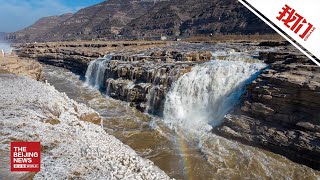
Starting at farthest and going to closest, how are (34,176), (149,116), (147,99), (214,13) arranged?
1. (214,13)
2. (147,99)
3. (149,116)
4. (34,176)

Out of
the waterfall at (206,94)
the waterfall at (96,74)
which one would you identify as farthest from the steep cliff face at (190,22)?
the waterfall at (206,94)

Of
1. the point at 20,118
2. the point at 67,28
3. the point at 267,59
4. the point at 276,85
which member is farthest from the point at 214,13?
the point at 67,28

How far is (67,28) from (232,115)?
199 meters

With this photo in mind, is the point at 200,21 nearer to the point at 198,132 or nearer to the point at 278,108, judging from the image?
the point at 198,132

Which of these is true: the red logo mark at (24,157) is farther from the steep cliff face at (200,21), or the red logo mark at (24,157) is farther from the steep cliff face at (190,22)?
the steep cliff face at (190,22)

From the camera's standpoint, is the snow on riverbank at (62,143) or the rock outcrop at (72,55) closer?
the snow on riverbank at (62,143)

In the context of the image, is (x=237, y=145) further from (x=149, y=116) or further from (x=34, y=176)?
(x=34, y=176)

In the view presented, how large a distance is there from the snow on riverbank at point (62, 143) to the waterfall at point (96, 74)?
59.7 feet

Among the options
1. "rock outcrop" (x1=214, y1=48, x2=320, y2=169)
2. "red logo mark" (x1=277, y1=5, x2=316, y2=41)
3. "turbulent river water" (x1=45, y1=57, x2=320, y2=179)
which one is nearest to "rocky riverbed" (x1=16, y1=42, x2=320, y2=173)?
"rock outcrop" (x1=214, y1=48, x2=320, y2=169)

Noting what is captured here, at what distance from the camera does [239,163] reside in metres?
13.3

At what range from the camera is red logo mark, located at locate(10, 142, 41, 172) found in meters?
6.99

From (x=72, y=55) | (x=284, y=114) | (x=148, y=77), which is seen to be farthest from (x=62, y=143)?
(x=72, y=55)

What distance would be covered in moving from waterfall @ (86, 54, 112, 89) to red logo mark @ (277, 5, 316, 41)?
27664 mm

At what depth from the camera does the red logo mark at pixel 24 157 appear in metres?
6.99
